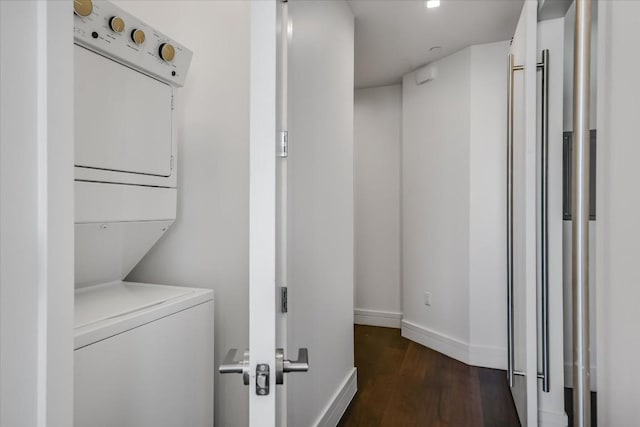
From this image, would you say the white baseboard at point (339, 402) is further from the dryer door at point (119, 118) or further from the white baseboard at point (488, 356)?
the dryer door at point (119, 118)

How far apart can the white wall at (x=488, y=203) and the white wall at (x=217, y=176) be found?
214cm

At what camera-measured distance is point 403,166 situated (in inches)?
147

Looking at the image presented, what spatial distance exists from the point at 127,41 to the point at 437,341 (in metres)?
3.21

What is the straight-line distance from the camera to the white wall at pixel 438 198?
122 inches

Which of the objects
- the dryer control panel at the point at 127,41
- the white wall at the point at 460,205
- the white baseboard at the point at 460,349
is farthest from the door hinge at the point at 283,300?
the white baseboard at the point at 460,349

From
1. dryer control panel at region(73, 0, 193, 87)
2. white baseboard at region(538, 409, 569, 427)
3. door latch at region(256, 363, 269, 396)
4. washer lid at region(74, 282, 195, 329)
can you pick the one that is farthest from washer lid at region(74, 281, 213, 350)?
white baseboard at region(538, 409, 569, 427)

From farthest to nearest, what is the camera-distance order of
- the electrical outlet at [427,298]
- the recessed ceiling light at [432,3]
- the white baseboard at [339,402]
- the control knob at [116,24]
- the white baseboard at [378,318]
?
the white baseboard at [378,318]
the electrical outlet at [427,298]
the recessed ceiling light at [432,3]
the white baseboard at [339,402]
the control knob at [116,24]

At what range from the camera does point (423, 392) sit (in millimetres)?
2525

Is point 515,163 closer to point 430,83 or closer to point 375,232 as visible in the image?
point 430,83

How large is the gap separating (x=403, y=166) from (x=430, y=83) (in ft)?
2.69

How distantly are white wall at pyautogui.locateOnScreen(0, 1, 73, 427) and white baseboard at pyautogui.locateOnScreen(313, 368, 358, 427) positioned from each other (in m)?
1.44

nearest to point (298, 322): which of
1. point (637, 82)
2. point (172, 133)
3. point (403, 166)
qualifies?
point (172, 133)

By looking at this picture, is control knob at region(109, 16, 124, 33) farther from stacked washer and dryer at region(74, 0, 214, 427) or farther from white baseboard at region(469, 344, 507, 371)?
white baseboard at region(469, 344, 507, 371)

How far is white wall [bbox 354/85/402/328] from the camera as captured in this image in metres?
3.99
